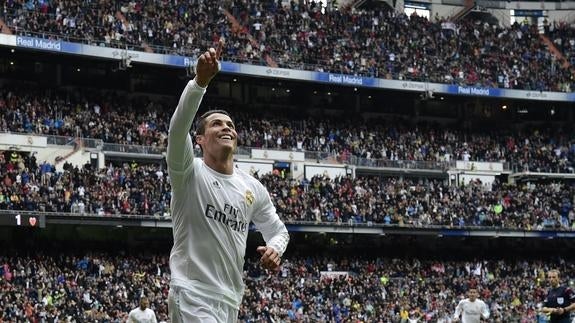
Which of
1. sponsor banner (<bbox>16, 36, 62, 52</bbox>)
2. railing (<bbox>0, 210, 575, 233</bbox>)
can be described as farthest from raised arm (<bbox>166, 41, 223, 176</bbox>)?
sponsor banner (<bbox>16, 36, 62, 52</bbox>)

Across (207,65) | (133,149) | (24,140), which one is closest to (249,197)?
(207,65)

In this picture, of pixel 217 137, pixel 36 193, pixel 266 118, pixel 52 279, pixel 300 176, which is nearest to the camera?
pixel 217 137

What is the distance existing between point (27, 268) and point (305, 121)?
71.1 feet

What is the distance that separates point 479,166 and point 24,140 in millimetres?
25277

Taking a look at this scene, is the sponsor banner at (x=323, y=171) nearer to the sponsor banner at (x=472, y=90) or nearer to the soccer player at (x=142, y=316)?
the sponsor banner at (x=472, y=90)

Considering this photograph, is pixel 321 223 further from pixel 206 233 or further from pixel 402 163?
pixel 206 233

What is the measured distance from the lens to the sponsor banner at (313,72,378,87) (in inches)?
1994

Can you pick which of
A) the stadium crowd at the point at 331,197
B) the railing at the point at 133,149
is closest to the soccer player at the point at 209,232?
the stadium crowd at the point at 331,197

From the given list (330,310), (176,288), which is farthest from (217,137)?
(330,310)

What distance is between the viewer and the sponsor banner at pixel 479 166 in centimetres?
5316

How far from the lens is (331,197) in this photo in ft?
149

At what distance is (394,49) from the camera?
5541 centimetres

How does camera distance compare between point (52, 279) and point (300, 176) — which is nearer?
point (52, 279)

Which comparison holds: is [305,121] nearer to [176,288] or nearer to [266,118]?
[266,118]
